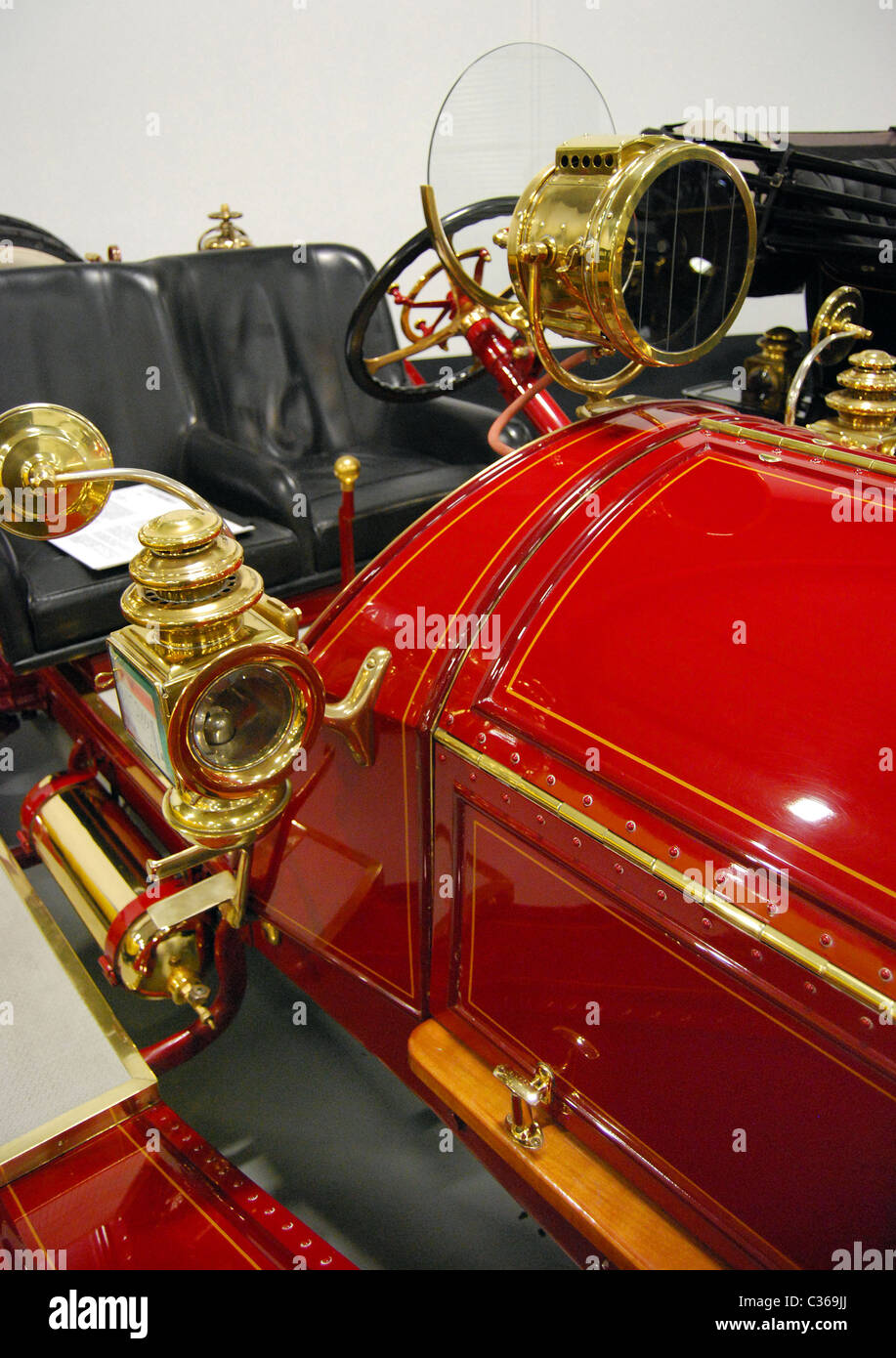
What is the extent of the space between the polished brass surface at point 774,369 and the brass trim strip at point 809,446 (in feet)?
→ 4.65

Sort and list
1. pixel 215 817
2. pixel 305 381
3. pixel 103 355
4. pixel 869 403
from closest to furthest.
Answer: pixel 215 817 → pixel 869 403 → pixel 103 355 → pixel 305 381

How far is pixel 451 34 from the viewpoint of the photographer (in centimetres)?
462

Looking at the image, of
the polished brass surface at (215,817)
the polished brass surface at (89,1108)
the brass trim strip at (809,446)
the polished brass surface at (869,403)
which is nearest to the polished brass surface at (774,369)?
the polished brass surface at (869,403)

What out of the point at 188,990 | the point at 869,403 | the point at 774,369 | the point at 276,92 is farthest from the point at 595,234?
the point at 276,92

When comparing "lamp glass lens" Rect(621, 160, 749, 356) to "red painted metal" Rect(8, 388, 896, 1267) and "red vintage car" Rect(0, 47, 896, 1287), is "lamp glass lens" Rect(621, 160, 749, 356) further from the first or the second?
"red painted metal" Rect(8, 388, 896, 1267)

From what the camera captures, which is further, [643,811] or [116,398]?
[116,398]

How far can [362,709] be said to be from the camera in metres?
1.23

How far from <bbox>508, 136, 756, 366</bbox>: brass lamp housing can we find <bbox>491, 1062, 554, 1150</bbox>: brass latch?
1008mm

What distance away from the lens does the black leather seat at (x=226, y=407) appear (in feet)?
8.40

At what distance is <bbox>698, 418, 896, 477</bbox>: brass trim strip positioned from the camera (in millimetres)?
1225

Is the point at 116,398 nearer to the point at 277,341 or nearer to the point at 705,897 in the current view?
the point at 277,341

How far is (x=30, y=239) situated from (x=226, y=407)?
91 cm

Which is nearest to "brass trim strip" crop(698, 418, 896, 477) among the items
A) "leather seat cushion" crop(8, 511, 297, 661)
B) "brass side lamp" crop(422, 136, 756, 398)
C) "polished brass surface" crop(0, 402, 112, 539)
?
"brass side lamp" crop(422, 136, 756, 398)
